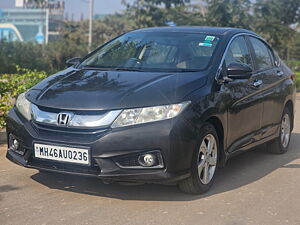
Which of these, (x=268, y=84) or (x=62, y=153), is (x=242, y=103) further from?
(x=62, y=153)

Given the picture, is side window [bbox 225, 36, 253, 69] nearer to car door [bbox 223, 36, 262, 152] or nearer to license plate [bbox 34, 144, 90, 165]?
car door [bbox 223, 36, 262, 152]

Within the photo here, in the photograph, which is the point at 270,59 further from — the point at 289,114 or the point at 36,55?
the point at 36,55

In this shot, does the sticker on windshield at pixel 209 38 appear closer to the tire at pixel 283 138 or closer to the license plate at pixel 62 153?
the tire at pixel 283 138

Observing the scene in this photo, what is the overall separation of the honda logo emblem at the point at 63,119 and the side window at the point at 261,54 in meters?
2.67

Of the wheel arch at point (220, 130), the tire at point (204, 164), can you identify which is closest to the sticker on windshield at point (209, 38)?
the wheel arch at point (220, 130)

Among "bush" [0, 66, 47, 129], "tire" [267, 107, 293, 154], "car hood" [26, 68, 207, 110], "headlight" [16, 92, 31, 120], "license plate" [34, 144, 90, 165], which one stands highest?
"car hood" [26, 68, 207, 110]

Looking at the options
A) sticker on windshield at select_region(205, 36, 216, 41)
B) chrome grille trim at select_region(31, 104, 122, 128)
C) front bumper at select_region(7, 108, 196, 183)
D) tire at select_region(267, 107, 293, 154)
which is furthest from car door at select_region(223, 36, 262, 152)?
chrome grille trim at select_region(31, 104, 122, 128)

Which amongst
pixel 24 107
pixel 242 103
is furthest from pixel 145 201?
pixel 242 103

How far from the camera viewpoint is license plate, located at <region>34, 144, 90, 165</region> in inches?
158

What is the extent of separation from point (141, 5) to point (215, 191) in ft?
66.7

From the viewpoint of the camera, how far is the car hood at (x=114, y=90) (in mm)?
4086

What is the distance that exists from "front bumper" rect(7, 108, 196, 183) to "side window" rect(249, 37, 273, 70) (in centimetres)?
214

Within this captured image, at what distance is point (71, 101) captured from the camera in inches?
164

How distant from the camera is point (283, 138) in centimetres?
664
